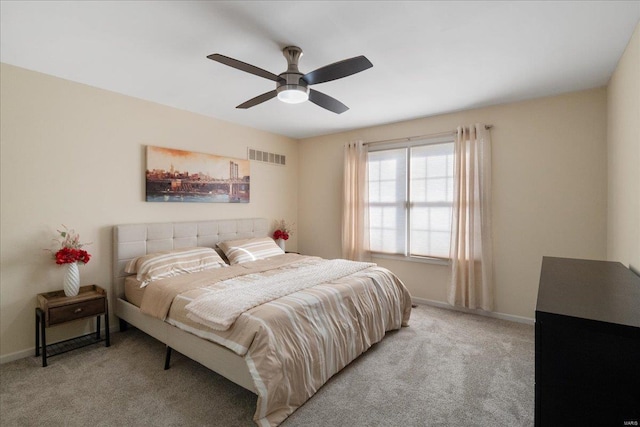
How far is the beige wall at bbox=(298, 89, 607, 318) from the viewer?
3.05 meters

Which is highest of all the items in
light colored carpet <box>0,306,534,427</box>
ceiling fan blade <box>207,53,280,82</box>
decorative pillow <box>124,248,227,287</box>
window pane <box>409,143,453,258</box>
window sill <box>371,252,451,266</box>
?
ceiling fan blade <box>207,53,280,82</box>

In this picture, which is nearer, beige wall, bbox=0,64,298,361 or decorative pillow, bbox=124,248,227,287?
beige wall, bbox=0,64,298,361

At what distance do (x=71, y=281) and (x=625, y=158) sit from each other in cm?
485

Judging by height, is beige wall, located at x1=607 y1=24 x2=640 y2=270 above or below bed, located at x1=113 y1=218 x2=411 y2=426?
above

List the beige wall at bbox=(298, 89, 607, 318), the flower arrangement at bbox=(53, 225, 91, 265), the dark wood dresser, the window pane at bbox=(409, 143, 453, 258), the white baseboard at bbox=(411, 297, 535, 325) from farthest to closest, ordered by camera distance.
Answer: the window pane at bbox=(409, 143, 453, 258)
the white baseboard at bbox=(411, 297, 535, 325)
the beige wall at bbox=(298, 89, 607, 318)
the flower arrangement at bbox=(53, 225, 91, 265)
the dark wood dresser

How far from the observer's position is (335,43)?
219cm

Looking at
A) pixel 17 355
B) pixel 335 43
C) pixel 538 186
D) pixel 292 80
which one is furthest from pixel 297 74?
pixel 17 355

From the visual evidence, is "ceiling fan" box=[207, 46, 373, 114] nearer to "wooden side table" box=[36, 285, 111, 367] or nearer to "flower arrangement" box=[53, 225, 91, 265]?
"flower arrangement" box=[53, 225, 91, 265]

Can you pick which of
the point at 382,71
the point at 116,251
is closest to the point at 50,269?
the point at 116,251

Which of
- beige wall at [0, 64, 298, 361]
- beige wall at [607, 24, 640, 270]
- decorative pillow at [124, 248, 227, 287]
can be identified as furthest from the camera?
decorative pillow at [124, 248, 227, 287]

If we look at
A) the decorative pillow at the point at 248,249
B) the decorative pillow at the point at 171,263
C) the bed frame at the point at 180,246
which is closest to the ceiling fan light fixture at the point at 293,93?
the bed frame at the point at 180,246

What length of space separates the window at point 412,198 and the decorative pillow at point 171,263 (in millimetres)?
2420

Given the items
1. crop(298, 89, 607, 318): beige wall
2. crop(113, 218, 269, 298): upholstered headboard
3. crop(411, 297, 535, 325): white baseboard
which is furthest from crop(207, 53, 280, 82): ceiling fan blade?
crop(411, 297, 535, 325): white baseboard

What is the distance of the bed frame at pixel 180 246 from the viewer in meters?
2.02
